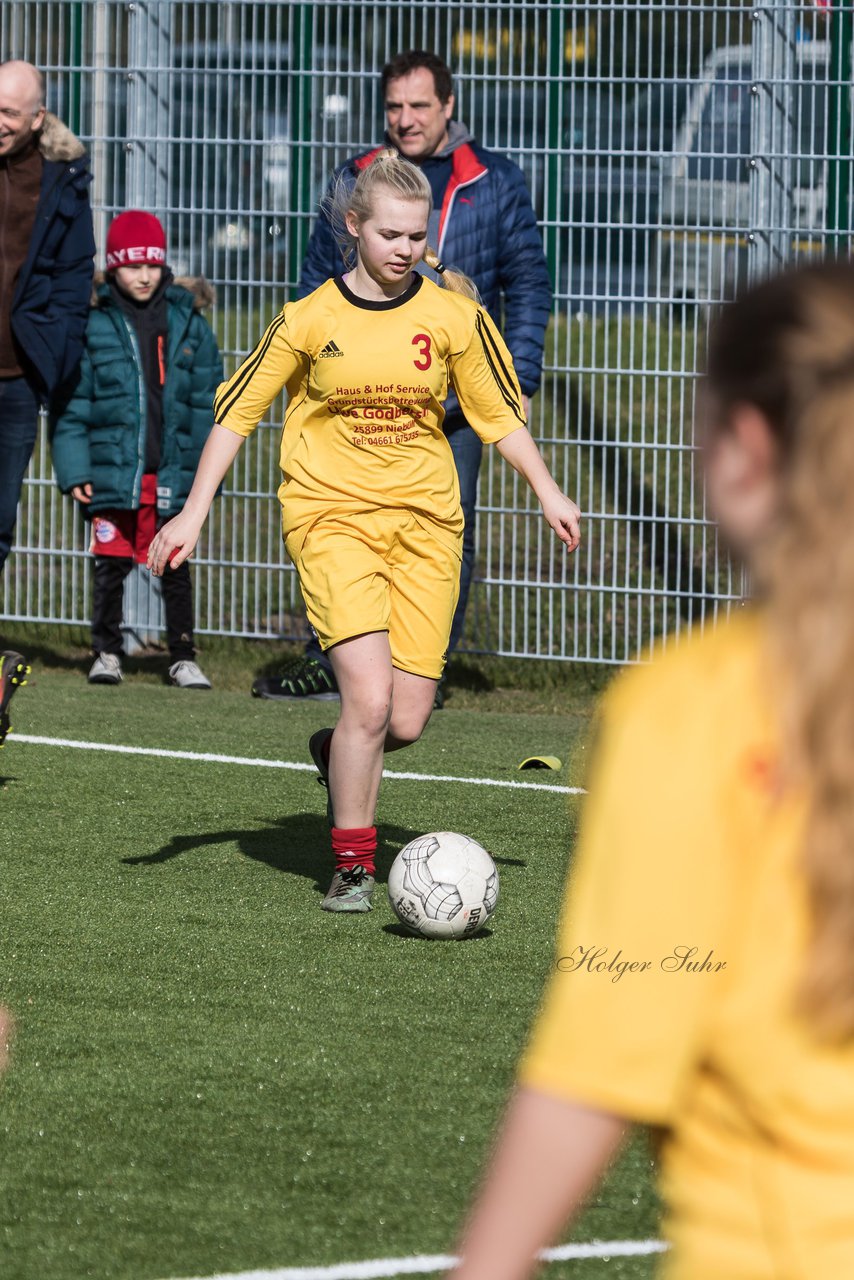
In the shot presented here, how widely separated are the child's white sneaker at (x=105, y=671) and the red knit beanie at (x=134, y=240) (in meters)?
1.92

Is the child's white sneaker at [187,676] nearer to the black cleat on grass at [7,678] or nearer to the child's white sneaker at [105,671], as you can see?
the child's white sneaker at [105,671]

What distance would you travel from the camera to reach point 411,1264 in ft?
10.3

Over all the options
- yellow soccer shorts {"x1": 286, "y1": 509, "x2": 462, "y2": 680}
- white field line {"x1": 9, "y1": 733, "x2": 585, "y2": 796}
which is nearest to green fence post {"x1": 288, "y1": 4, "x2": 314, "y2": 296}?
white field line {"x1": 9, "y1": 733, "x2": 585, "y2": 796}

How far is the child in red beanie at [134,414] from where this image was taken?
9.24 metres

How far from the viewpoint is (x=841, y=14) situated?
8.91 meters

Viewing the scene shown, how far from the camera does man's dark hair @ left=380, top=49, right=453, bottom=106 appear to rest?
820 centimetres

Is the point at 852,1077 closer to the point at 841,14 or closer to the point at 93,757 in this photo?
the point at 93,757

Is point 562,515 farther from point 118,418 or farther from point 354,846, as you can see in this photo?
point 118,418

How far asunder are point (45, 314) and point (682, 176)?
3.11m

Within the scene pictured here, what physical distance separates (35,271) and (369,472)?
151 inches

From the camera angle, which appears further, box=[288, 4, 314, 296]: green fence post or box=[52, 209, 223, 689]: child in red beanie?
box=[288, 4, 314, 296]: green fence post

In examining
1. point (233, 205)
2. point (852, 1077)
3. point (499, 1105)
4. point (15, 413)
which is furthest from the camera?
point (233, 205)

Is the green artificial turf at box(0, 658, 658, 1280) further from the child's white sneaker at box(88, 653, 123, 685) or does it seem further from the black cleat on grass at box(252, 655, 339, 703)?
the child's white sneaker at box(88, 653, 123, 685)

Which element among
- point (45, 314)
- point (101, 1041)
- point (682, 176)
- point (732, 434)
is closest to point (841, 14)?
point (682, 176)
